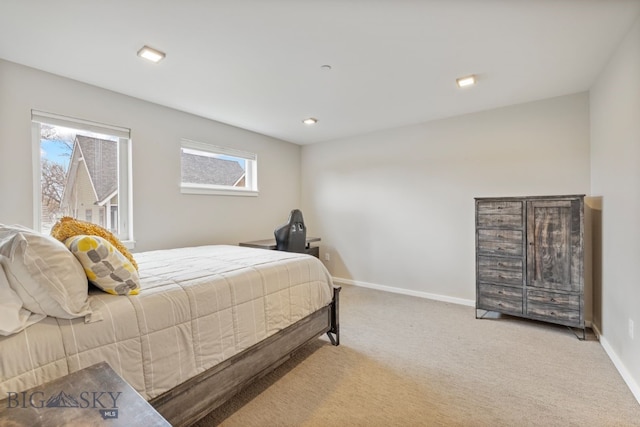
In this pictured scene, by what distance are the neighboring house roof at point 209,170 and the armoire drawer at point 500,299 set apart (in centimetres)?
344

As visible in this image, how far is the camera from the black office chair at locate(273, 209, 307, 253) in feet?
11.7

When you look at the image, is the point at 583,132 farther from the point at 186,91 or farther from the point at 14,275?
the point at 14,275

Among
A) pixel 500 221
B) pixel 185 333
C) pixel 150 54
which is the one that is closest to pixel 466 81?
pixel 500 221

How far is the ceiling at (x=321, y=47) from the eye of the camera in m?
1.70

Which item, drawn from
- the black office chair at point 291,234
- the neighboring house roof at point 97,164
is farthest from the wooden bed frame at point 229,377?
the neighboring house roof at point 97,164

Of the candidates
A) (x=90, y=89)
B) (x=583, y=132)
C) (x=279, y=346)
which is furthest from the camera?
(x=583, y=132)

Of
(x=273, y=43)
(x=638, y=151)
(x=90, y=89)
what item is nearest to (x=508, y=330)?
(x=638, y=151)

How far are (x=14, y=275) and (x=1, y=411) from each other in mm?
493

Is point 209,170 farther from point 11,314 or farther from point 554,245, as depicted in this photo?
point 554,245

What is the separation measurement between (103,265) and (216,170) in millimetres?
2750

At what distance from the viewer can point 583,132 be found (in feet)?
9.62

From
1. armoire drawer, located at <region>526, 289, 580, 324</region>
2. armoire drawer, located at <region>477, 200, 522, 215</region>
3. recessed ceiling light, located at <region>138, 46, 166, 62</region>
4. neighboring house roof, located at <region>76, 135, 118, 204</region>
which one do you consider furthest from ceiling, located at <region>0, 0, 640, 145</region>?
armoire drawer, located at <region>526, 289, 580, 324</region>

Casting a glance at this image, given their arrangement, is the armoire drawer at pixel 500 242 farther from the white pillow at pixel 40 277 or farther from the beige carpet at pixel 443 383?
the white pillow at pixel 40 277

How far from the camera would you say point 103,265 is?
1.38 m
